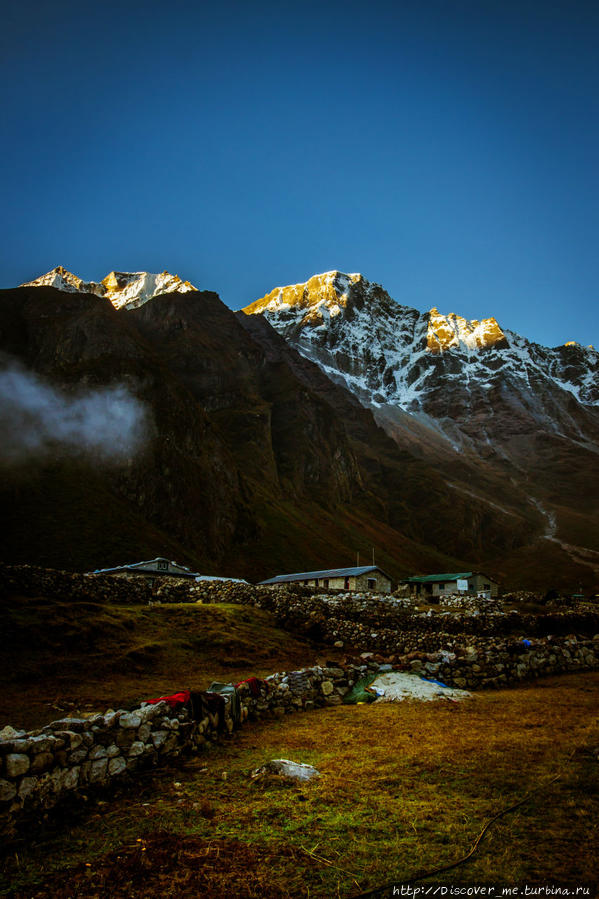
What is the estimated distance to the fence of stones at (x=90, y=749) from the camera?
7184 millimetres

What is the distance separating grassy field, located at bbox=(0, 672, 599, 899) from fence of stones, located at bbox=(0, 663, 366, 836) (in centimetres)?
42

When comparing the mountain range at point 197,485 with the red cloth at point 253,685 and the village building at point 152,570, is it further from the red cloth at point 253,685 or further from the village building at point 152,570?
the red cloth at point 253,685

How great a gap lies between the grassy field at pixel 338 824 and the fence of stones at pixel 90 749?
1.37 ft

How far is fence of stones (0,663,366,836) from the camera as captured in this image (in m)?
7.18

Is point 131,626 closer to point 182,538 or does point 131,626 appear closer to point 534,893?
point 534,893

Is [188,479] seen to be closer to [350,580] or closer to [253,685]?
[350,580]

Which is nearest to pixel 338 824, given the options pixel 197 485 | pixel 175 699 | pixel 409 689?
pixel 175 699

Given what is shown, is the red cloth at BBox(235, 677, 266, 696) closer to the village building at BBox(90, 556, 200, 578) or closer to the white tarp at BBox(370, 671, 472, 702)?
the white tarp at BBox(370, 671, 472, 702)

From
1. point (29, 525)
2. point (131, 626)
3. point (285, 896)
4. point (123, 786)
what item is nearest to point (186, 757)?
point (123, 786)

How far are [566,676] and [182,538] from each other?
92.5 metres

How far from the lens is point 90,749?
8.36 m

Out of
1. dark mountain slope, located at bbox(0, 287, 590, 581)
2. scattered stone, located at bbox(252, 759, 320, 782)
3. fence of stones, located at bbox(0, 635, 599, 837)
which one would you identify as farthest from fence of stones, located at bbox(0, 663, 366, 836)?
dark mountain slope, located at bbox(0, 287, 590, 581)

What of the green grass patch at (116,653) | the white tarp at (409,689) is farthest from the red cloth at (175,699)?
the white tarp at (409,689)

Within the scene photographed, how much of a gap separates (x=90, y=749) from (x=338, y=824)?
4.30 meters
